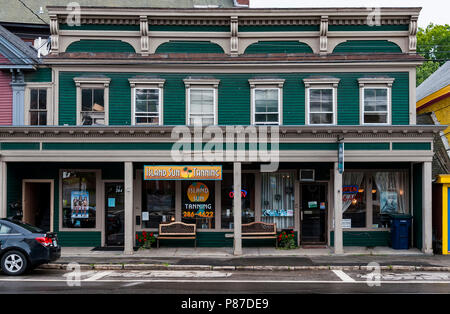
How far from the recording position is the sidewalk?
12719 mm

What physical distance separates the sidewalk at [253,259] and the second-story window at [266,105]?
17.3 feet

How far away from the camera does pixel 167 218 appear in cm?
1642

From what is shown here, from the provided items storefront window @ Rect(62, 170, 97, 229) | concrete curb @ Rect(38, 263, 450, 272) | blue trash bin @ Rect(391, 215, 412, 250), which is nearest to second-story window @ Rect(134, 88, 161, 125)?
storefront window @ Rect(62, 170, 97, 229)

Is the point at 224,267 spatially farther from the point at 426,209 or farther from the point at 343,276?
the point at 426,209

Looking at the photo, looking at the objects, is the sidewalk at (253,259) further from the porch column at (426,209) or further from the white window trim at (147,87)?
the white window trim at (147,87)

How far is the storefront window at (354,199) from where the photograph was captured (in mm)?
16391

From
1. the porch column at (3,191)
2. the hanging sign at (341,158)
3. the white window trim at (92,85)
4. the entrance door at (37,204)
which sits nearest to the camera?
the hanging sign at (341,158)

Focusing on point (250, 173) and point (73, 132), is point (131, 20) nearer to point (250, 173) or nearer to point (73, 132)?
point (73, 132)

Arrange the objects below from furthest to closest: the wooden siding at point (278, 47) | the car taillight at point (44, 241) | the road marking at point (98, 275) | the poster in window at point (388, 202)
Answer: the wooden siding at point (278, 47)
the poster in window at point (388, 202)
the car taillight at point (44, 241)
the road marking at point (98, 275)

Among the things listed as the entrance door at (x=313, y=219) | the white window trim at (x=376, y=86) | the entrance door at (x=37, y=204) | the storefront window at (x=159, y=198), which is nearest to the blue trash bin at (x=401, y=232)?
the entrance door at (x=313, y=219)

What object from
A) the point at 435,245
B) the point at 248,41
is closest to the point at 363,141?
the point at 435,245

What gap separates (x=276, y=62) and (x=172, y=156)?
5648mm

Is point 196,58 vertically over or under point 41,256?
over

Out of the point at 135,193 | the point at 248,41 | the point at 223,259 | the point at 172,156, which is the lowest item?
the point at 223,259
